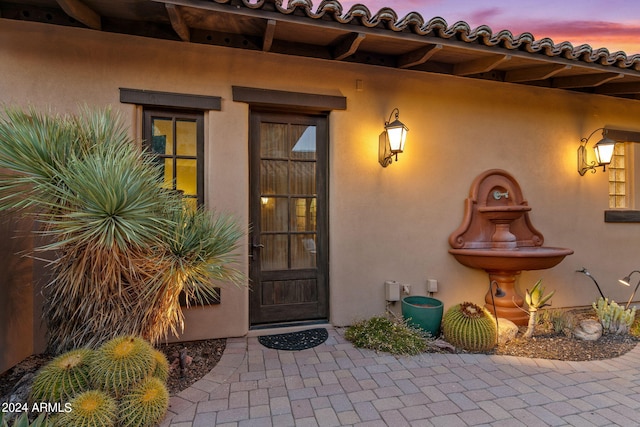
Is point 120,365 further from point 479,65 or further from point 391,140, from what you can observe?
point 479,65

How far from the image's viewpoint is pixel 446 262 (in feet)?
13.7

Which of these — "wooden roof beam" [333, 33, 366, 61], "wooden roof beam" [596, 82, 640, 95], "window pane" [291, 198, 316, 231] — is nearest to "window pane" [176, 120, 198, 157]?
"window pane" [291, 198, 316, 231]

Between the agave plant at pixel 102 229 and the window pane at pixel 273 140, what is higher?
the window pane at pixel 273 140

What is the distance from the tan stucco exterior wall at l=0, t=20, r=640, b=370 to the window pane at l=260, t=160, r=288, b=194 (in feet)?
0.86

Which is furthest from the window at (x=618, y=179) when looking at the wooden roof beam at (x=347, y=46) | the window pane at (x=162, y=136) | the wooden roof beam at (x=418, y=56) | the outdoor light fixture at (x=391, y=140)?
the window pane at (x=162, y=136)

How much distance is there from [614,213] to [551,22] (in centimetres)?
365

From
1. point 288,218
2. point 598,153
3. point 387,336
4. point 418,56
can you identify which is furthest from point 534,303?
point 418,56

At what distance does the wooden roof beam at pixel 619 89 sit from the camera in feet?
14.6

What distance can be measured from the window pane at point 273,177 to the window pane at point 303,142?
7.9 inches

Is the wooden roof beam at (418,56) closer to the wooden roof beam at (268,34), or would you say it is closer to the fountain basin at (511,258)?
the wooden roof beam at (268,34)

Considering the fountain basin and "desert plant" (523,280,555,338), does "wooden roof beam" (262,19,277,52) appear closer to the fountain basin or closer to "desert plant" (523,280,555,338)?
the fountain basin

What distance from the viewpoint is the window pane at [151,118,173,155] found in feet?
11.1

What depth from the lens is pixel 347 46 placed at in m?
3.38

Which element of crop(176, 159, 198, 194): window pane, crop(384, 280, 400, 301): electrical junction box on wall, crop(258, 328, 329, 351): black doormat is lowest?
crop(258, 328, 329, 351): black doormat
